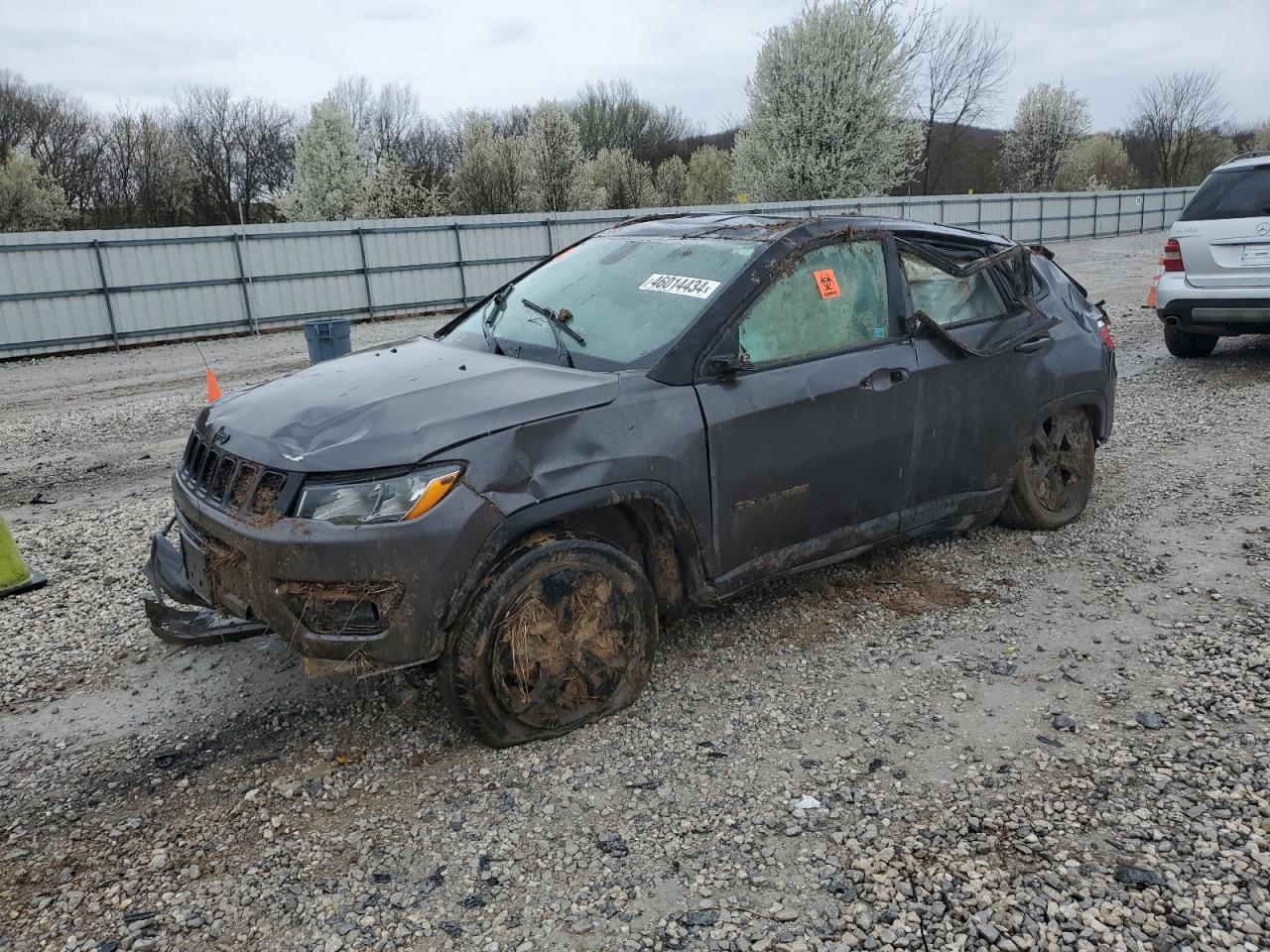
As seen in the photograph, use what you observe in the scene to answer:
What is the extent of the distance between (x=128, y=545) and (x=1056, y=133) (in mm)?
56264

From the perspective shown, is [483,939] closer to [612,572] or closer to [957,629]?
[612,572]

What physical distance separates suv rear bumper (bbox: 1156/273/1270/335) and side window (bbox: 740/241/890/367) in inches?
236

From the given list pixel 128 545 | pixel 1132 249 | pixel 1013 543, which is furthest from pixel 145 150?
pixel 1013 543

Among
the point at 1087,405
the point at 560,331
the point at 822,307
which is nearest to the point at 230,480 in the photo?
the point at 560,331

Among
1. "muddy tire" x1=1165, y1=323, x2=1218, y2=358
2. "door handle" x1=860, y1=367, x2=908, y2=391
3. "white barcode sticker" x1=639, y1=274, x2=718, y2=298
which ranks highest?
"white barcode sticker" x1=639, y1=274, x2=718, y2=298

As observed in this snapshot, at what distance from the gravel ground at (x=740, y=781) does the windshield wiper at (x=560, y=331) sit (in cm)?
131

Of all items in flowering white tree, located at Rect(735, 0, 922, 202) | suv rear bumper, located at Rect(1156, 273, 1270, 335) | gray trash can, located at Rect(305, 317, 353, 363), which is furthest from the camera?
flowering white tree, located at Rect(735, 0, 922, 202)

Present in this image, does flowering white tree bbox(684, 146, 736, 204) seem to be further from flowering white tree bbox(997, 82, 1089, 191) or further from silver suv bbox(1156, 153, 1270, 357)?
silver suv bbox(1156, 153, 1270, 357)

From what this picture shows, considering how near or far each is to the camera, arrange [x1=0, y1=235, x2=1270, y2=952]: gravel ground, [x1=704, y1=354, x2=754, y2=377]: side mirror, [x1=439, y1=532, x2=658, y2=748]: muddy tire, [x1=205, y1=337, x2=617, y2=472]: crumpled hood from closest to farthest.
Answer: [x1=0, y1=235, x2=1270, y2=952]: gravel ground < [x1=205, y1=337, x2=617, y2=472]: crumpled hood < [x1=439, y1=532, x2=658, y2=748]: muddy tire < [x1=704, y1=354, x2=754, y2=377]: side mirror

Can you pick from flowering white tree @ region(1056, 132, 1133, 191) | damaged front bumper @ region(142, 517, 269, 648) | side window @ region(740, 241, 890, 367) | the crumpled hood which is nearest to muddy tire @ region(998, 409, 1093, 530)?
side window @ region(740, 241, 890, 367)

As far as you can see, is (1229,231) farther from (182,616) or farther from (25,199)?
(25,199)

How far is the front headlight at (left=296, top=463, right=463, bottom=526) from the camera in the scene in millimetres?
2879

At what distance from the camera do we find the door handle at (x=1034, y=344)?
15.0 feet

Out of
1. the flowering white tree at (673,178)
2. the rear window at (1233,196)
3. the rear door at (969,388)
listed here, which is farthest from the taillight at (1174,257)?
the flowering white tree at (673,178)
